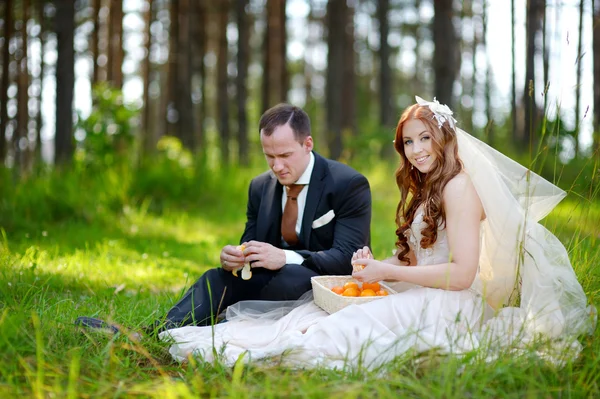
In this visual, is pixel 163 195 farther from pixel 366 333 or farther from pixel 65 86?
pixel 366 333

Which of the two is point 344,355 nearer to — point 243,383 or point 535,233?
point 243,383

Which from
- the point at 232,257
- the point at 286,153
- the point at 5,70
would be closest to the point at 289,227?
the point at 286,153

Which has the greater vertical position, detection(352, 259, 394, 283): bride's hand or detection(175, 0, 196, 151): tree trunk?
detection(175, 0, 196, 151): tree trunk

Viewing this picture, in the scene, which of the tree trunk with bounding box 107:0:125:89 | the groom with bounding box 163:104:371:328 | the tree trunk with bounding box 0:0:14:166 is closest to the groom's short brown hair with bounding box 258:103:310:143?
the groom with bounding box 163:104:371:328

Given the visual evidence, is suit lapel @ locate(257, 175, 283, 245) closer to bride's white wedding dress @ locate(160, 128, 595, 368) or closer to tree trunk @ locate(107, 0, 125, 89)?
bride's white wedding dress @ locate(160, 128, 595, 368)

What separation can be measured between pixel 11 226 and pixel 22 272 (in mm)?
3402

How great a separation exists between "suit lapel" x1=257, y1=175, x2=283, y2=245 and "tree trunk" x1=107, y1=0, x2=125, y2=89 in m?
15.7

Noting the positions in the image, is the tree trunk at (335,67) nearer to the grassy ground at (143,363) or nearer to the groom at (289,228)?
the grassy ground at (143,363)

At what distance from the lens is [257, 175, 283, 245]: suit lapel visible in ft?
13.9

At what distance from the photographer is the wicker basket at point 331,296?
10.3 ft

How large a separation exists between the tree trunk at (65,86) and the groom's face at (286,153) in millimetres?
6831

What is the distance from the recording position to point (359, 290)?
342cm

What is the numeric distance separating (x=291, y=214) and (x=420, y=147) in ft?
3.97

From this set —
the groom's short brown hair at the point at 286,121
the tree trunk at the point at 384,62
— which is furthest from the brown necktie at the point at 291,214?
the tree trunk at the point at 384,62
